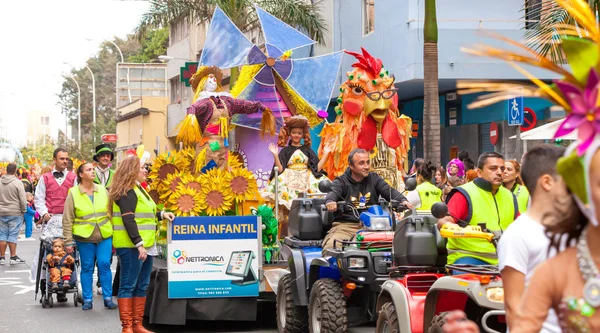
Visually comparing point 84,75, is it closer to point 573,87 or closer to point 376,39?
point 376,39

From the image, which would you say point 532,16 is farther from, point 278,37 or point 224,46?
point 224,46

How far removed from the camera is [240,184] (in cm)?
1157

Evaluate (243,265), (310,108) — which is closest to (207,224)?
(243,265)

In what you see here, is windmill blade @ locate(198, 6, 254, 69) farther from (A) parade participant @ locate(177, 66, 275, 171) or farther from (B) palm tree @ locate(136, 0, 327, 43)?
(B) palm tree @ locate(136, 0, 327, 43)

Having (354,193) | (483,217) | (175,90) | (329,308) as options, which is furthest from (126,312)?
(175,90)

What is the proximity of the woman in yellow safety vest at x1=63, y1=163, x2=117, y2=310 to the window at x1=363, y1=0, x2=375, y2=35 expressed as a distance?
17445 millimetres

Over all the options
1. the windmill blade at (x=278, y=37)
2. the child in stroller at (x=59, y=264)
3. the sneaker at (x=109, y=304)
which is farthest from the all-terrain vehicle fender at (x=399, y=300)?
the windmill blade at (x=278, y=37)

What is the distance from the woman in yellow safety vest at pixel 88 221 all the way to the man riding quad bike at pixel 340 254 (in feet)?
8.30

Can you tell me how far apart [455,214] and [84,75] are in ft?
276

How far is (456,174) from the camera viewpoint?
14461 mm

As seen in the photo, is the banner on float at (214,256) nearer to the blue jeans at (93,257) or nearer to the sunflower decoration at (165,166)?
the sunflower decoration at (165,166)

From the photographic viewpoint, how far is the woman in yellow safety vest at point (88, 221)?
11602mm

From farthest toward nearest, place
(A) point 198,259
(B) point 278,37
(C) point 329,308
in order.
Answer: (B) point 278,37 < (A) point 198,259 < (C) point 329,308

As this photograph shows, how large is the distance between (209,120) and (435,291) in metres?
7.55
